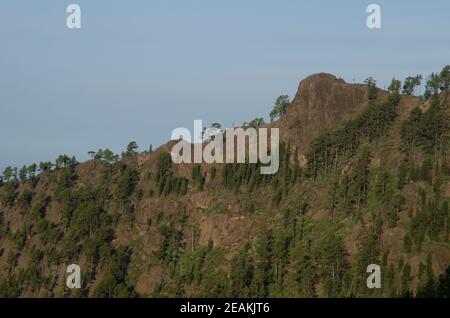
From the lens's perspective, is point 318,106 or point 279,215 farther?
point 318,106

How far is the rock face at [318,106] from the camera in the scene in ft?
598

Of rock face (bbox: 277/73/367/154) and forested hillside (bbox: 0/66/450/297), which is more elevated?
rock face (bbox: 277/73/367/154)

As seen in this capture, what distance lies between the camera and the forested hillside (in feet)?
463

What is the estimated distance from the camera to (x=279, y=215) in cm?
16462

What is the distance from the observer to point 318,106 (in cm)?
18775

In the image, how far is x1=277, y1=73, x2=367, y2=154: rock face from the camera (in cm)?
18225

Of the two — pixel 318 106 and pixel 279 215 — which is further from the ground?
pixel 318 106

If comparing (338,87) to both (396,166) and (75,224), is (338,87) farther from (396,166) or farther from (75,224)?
(75,224)

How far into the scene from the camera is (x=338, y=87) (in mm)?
191125

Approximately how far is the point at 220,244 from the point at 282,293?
24644 mm

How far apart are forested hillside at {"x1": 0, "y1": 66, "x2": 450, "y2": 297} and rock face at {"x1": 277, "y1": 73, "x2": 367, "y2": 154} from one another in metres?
0.33

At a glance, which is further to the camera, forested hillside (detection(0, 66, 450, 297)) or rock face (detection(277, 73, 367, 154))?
rock face (detection(277, 73, 367, 154))

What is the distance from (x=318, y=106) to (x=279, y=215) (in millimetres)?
33664

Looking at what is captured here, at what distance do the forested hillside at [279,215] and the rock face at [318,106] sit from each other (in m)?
0.33
